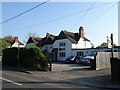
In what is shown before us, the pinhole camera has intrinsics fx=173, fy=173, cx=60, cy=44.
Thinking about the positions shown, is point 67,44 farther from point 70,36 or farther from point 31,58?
point 31,58

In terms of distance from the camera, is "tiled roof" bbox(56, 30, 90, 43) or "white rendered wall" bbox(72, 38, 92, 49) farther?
"white rendered wall" bbox(72, 38, 92, 49)

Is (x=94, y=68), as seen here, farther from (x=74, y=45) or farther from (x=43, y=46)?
(x=43, y=46)

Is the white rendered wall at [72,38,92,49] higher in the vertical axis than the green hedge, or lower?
higher

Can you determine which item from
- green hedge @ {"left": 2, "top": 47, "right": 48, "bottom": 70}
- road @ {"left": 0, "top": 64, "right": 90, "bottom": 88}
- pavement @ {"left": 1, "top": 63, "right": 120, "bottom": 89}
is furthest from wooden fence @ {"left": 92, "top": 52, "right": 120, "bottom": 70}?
road @ {"left": 0, "top": 64, "right": 90, "bottom": 88}

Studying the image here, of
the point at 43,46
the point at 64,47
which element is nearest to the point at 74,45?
the point at 64,47

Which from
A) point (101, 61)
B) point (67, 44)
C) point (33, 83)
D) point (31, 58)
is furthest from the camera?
point (67, 44)

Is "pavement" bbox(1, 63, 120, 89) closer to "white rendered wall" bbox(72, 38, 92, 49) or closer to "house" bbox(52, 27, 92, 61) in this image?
"house" bbox(52, 27, 92, 61)

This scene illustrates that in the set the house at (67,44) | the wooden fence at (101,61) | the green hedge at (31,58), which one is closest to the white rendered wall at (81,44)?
the house at (67,44)

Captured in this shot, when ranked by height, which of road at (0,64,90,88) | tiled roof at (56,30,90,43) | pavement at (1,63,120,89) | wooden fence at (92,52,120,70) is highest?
tiled roof at (56,30,90,43)

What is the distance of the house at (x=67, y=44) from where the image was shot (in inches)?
1705

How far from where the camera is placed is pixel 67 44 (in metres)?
43.8

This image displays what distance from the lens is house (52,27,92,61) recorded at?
43319 millimetres

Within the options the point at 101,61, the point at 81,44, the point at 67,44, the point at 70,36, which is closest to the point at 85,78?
the point at 101,61

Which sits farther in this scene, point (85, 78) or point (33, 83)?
point (85, 78)
